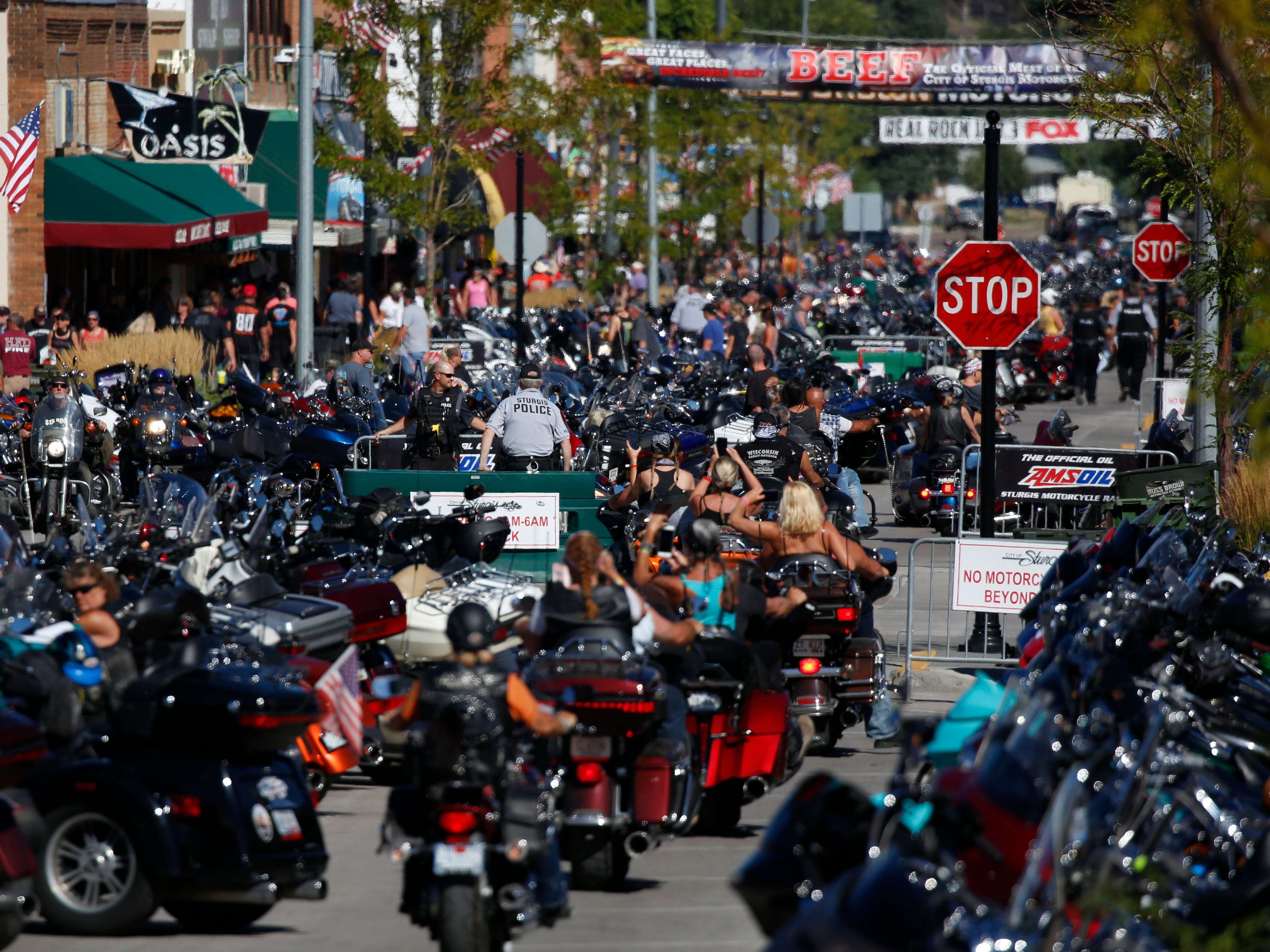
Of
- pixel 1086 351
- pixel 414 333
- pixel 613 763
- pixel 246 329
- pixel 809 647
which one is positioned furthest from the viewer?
pixel 1086 351

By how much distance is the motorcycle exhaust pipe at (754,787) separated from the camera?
962 centimetres

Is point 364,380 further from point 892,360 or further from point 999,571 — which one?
point 892,360

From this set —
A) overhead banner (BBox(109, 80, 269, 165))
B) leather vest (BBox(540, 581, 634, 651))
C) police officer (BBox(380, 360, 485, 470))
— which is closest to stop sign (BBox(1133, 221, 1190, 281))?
police officer (BBox(380, 360, 485, 470))

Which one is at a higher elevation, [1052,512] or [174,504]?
[174,504]

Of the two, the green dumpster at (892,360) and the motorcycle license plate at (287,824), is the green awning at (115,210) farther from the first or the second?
the motorcycle license plate at (287,824)

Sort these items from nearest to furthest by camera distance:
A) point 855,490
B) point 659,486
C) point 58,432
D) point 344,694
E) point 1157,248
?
point 344,694
point 659,486
point 855,490
point 58,432
point 1157,248

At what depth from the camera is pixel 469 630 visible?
7477 millimetres

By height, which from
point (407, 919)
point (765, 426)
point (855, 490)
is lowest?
point (407, 919)

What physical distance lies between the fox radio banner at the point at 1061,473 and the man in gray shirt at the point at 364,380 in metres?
6.54

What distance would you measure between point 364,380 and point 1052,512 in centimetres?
812

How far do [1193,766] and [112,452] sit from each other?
563 inches

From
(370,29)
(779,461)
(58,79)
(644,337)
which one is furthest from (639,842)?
(58,79)

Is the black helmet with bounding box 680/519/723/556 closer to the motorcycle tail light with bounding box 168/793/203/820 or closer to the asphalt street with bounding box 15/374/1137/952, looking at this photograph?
the asphalt street with bounding box 15/374/1137/952

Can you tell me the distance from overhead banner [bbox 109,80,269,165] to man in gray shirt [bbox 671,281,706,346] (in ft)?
27.7
